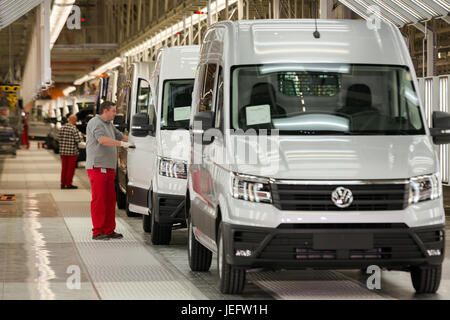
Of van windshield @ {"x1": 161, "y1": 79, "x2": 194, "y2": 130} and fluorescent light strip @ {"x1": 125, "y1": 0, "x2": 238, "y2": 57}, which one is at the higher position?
fluorescent light strip @ {"x1": 125, "y1": 0, "x2": 238, "y2": 57}

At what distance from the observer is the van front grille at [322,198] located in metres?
8.52

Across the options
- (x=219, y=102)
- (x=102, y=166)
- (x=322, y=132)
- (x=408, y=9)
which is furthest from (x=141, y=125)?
(x=408, y=9)

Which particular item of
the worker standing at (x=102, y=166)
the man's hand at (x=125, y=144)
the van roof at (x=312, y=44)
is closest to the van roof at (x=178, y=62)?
the worker standing at (x=102, y=166)

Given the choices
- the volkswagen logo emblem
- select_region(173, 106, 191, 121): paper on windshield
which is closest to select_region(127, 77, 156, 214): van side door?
select_region(173, 106, 191, 121): paper on windshield

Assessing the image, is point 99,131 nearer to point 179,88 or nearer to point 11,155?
point 179,88

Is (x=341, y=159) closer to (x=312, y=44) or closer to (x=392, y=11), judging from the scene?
(x=312, y=44)

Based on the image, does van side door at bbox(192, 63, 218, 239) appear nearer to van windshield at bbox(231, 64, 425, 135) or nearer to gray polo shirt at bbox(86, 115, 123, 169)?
van windshield at bbox(231, 64, 425, 135)

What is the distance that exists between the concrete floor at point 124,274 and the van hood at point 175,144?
111 cm

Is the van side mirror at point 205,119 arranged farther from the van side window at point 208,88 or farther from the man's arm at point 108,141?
the man's arm at point 108,141

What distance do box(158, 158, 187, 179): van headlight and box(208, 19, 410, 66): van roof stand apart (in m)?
3.12

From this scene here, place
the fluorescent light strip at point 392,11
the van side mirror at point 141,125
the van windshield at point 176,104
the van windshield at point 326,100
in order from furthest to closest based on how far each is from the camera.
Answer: the fluorescent light strip at point 392,11
the van windshield at point 176,104
the van side mirror at point 141,125
the van windshield at point 326,100

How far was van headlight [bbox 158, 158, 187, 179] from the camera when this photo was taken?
12664 millimetres

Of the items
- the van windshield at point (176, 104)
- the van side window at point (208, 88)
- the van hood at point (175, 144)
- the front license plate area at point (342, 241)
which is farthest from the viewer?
the van windshield at point (176, 104)

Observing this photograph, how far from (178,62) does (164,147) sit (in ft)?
4.91
